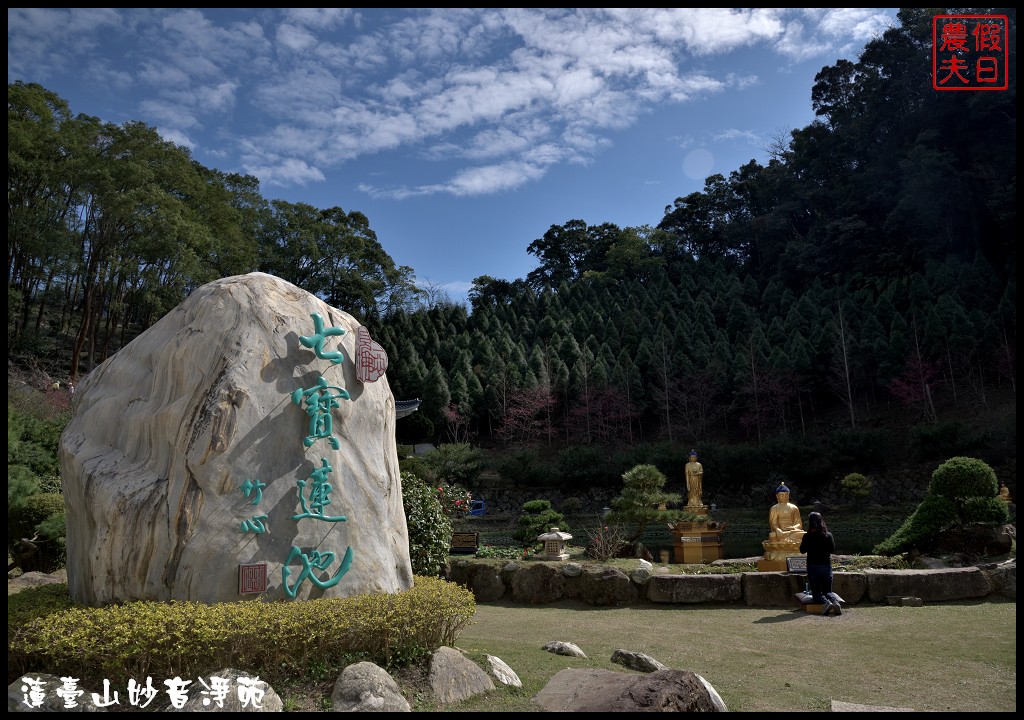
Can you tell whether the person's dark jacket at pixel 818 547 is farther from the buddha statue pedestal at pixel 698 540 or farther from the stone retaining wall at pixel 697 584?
the buddha statue pedestal at pixel 698 540

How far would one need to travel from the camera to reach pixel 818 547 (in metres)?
8.08

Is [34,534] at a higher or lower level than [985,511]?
lower

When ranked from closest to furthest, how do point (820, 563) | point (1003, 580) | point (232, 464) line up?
point (232, 464)
point (820, 563)
point (1003, 580)

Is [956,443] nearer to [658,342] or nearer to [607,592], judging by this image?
[658,342]

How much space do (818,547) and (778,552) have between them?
234cm

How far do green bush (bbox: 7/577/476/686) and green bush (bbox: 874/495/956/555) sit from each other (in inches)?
348

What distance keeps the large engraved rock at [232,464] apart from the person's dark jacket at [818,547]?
5.01 meters

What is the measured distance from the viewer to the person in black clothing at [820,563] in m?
8.06

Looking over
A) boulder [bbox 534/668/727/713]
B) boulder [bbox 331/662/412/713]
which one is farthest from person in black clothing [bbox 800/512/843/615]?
boulder [bbox 331/662/412/713]

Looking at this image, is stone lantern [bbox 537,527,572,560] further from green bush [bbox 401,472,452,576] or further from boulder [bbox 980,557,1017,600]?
boulder [bbox 980,557,1017,600]

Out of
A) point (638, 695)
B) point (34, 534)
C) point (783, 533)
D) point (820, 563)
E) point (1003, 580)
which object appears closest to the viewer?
point (638, 695)

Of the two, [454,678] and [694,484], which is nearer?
[454,678]

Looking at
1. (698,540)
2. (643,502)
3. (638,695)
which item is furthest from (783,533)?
(638,695)

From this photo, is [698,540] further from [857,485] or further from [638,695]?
[857,485]
